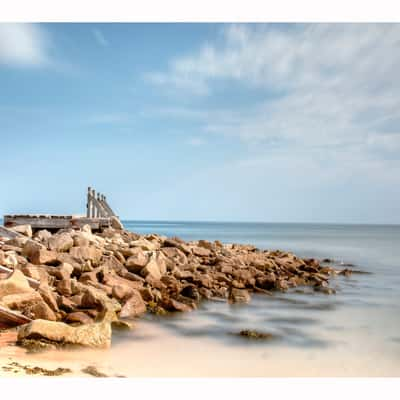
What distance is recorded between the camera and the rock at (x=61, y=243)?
9000 mm

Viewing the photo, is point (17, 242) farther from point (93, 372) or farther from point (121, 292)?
point (93, 372)

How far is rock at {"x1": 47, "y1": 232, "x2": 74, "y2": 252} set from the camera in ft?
29.5

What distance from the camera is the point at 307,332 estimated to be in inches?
276

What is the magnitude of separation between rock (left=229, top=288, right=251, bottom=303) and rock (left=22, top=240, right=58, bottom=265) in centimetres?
332

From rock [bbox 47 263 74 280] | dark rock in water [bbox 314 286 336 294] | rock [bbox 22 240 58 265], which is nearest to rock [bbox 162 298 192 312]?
rock [bbox 47 263 74 280]

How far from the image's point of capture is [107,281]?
7688mm

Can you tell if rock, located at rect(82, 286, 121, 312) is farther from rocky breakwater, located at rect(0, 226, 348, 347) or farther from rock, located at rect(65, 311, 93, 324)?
rock, located at rect(65, 311, 93, 324)

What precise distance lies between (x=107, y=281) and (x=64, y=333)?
98.3 inches

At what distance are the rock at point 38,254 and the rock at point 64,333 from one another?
8.96 feet

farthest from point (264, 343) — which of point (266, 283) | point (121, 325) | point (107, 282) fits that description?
point (266, 283)

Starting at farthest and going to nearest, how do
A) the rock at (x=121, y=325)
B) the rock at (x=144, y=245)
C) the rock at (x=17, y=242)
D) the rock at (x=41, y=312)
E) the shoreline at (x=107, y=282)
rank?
the rock at (x=144, y=245), the rock at (x=17, y=242), the rock at (x=121, y=325), the rock at (x=41, y=312), the shoreline at (x=107, y=282)

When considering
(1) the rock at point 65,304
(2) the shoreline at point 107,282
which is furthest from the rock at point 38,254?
(1) the rock at point 65,304

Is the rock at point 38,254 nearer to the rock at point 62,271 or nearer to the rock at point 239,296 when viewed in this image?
the rock at point 62,271
